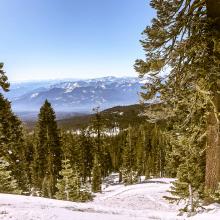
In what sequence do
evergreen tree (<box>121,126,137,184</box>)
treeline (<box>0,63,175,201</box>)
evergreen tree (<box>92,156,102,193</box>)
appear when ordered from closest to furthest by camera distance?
treeline (<box>0,63,175,201</box>) < evergreen tree (<box>92,156,102,193</box>) < evergreen tree (<box>121,126,137,184</box>)

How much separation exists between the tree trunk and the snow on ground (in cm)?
100

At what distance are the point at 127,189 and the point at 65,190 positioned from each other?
795 inches

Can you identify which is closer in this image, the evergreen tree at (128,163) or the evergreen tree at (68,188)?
the evergreen tree at (68,188)

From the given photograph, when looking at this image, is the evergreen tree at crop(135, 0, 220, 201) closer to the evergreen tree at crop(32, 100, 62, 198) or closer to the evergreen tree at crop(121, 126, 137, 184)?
the evergreen tree at crop(32, 100, 62, 198)

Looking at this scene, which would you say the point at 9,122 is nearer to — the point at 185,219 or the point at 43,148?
the point at 185,219

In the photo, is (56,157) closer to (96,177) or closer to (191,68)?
(96,177)

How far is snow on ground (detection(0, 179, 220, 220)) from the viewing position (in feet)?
35.1

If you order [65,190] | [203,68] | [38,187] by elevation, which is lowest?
[38,187]

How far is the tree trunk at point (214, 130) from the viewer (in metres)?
9.73

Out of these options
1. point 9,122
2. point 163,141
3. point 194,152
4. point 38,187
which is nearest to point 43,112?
point 38,187

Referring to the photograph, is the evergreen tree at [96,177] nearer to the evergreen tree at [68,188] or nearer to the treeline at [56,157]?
the treeline at [56,157]

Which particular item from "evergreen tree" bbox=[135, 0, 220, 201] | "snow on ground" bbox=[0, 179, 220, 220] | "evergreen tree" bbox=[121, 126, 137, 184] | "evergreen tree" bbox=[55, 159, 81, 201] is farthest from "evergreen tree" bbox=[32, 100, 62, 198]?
"evergreen tree" bbox=[135, 0, 220, 201]

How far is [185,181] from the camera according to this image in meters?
18.8

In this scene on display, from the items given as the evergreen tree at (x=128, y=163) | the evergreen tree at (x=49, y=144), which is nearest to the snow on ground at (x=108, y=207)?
the evergreen tree at (x=49, y=144)
